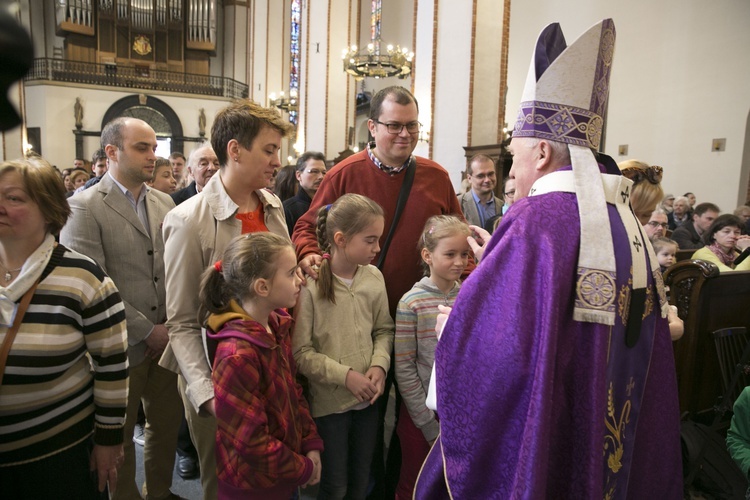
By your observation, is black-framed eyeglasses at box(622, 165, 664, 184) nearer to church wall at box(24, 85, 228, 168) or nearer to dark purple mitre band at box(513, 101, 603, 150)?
dark purple mitre band at box(513, 101, 603, 150)

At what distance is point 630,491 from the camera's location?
155cm

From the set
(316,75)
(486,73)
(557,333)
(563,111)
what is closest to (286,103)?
(316,75)

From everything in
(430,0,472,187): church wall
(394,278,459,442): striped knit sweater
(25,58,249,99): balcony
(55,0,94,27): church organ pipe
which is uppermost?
(55,0,94,27): church organ pipe

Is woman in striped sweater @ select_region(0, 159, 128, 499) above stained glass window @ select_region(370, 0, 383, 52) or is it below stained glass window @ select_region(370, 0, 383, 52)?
below

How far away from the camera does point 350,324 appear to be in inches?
85.9

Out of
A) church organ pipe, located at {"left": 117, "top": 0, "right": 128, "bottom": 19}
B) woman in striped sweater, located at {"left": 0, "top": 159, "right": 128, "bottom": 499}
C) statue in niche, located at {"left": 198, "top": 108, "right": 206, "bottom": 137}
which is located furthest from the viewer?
church organ pipe, located at {"left": 117, "top": 0, "right": 128, "bottom": 19}

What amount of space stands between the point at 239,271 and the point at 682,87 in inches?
416

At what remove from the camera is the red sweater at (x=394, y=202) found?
249 centimetres

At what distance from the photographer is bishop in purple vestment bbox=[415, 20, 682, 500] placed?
4.26ft

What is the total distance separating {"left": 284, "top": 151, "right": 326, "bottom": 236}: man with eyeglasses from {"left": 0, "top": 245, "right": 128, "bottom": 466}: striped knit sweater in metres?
2.14

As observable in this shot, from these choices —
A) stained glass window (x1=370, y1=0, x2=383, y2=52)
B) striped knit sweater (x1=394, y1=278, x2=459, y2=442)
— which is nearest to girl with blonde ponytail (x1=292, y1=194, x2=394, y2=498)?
striped knit sweater (x1=394, y1=278, x2=459, y2=442)

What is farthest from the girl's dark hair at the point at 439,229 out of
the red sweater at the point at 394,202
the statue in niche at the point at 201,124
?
the statue in niche at the point at 201,124

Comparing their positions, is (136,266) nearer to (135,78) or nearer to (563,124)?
(563,124)

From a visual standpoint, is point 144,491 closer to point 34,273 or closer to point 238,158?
point 34,273
